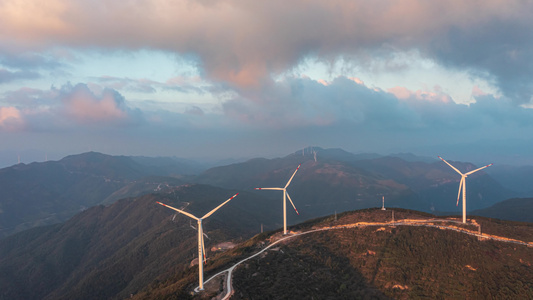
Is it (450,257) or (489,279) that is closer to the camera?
(489,279)

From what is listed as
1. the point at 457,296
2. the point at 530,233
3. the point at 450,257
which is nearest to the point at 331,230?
the point at 450,257

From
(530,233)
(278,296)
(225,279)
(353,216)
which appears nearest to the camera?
→ (278,296)

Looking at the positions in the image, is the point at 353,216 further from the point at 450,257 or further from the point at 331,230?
the point at 450,257

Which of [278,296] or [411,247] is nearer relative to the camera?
[278,296]

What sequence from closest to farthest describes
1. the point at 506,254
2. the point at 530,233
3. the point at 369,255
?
the point at 506,254
the point at 369,255
the point at 530,233

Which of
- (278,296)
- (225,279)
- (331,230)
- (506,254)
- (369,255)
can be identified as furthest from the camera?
(331,230)

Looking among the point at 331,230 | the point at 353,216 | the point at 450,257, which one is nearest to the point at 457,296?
the point at 450,257

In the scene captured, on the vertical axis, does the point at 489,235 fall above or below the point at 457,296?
A: above

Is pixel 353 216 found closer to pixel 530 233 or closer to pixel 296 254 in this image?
pixel 296 254

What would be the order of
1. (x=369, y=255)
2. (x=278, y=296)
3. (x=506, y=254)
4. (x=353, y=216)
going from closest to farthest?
1. (x=278, y=296)
2. (x=506, y=254)
3. (x=369, y=255)
4. (x=353, y=216)
